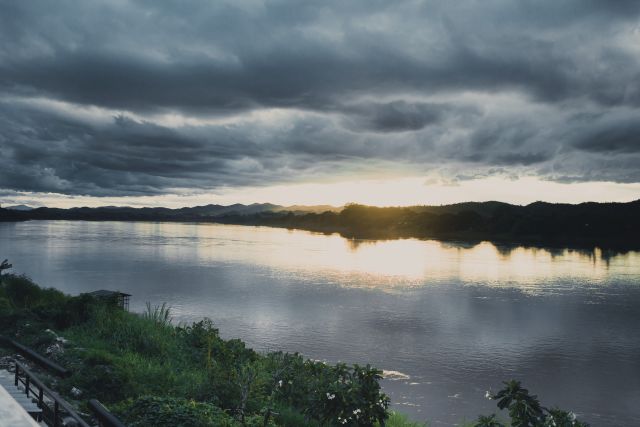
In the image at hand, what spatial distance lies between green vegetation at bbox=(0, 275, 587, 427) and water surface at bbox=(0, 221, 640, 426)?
43.0ft

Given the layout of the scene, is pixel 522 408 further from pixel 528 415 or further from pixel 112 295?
pixel 112 295

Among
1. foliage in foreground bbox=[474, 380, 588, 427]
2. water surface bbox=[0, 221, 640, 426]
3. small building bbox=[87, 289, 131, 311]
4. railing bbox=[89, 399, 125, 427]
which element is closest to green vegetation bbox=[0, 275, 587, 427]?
foliage in foreground bbox=[474, 380, 588, 427]

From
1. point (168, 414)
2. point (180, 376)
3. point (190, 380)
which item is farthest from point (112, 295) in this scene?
point (168, 414)

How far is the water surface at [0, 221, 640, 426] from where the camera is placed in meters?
34.0

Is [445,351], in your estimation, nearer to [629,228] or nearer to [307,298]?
[307,298]

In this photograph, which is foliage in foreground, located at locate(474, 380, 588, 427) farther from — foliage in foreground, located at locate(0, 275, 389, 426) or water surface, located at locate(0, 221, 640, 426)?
water surface, located at locate(0, 221, 640, 426)

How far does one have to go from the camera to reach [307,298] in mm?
66062

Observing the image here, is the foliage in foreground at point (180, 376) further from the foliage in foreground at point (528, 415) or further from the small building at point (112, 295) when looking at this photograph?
the foliage in foreground at point (528, 415)

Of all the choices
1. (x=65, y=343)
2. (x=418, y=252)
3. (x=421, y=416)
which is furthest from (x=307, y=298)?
(x=418, y=252)

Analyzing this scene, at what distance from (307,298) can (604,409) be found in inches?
1584

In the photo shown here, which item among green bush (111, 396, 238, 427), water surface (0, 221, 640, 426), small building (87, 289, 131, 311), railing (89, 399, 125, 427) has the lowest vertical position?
water surface (0, 221, 640, 426)

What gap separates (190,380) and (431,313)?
150ft

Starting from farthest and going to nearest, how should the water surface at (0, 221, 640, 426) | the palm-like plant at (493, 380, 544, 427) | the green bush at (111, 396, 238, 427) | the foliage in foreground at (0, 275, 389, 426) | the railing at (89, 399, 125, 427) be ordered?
the water surface at (0, 221, 640, 426)
the palm-like plant at (493, 380, 544, 427)
the foliage in foreground at (0, 275, 389, 426)
the green bush at (111, 396, 238, 427)
the railing at (89, 399, 125, 427)

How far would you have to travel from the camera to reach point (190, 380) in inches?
636
